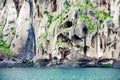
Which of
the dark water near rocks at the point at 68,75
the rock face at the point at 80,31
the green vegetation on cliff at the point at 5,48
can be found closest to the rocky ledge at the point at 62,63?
the rock face at the point at 80,31

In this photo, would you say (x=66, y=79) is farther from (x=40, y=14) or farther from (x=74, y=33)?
(x=40, y=14)

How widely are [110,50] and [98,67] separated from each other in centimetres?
790

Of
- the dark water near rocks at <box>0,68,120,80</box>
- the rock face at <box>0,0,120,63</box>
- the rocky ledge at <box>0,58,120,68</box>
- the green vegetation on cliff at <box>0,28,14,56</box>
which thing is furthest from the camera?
the green vegetation on cliff at <box>0,28,14,56</box>

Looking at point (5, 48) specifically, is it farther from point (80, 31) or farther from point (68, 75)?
point (68, 75)

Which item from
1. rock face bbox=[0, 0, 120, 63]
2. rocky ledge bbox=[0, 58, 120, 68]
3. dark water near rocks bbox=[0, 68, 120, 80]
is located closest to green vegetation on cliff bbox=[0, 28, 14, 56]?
rocky ledge bbox=[0, 58, 120, 68]

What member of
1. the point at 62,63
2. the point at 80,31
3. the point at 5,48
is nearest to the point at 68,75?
the point at 62,63

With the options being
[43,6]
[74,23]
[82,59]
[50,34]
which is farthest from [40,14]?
[82,59]

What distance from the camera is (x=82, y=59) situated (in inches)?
5359

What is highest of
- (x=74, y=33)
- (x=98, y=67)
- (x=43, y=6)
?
(x=43, y=6)

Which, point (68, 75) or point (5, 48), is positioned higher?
point (5, 48)

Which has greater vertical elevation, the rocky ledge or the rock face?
the rock face

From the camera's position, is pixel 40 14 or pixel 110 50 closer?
pixel 110 50

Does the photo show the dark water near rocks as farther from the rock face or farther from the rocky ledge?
the rock face

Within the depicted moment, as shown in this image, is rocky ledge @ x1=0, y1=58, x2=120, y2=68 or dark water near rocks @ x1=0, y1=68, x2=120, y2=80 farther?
rocky ledge @ x1=0, y1=58, x2=120, y2=68
